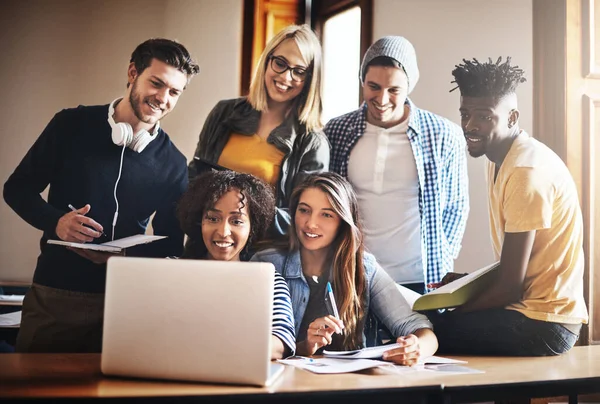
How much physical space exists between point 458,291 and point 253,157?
921 mm

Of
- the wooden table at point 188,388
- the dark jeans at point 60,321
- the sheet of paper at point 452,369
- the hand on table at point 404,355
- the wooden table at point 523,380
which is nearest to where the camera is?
the wooden table at point 188,388

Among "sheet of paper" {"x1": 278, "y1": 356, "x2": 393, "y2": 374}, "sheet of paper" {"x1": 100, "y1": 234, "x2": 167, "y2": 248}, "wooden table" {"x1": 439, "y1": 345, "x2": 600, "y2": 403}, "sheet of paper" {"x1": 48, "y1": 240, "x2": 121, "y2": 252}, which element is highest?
"sheet of paper" {"x1": 100, "y1": 234, "x2": 167, "y2": 248}

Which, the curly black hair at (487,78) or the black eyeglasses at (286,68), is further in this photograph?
the curly black hair at (487,78)

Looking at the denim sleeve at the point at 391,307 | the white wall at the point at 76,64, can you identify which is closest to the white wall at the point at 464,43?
the denim sleeve at the point at 391,307

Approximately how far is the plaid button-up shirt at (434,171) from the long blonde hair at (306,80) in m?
0.09

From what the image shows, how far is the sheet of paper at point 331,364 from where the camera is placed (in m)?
1.63

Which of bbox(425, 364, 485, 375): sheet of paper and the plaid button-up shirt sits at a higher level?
the plaid button-up shirt

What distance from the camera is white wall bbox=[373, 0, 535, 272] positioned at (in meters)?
2.38

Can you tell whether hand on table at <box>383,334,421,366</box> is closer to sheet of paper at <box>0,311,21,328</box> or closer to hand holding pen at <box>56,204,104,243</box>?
hand holding pen at <box>56,204,104,243</box>

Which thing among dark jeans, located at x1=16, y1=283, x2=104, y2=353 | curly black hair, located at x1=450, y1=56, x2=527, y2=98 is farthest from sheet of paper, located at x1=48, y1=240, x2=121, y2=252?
curly black hair, located at x1=450, y1=56, x2=527, y2=98

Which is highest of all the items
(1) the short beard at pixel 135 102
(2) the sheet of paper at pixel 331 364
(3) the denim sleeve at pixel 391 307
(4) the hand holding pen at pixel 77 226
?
(1) the short beard at pixel 135 102

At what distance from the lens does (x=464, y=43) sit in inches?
96.3

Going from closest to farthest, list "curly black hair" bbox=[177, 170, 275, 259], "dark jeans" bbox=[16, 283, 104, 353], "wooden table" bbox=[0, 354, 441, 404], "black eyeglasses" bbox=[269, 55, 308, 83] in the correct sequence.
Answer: "wooden table" bbox=[0, 354, 441, 404]
"dark jeans" bbox=[16, 283, 104, 353]
"curly black hair" bbox=[177, 170, 275, 259]
"black eyeglasses" bbox=[269, 55, 308, 83]

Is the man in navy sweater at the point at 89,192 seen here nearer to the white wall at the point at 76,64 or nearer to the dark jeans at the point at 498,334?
the white wall at the point at 76,64
